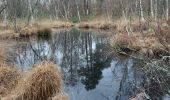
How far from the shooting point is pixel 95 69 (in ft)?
46.5

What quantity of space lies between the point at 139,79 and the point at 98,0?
43.5 metres

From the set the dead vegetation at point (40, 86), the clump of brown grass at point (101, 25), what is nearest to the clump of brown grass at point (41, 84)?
the dead vegetation at point (40, 86)

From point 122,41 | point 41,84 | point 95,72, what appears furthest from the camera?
point 122,41

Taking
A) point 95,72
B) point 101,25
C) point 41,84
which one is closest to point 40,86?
point 41,84

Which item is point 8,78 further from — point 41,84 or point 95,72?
point 95,72

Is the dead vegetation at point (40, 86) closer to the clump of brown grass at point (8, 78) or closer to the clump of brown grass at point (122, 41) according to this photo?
the clump of brown grass at point (8, 78)

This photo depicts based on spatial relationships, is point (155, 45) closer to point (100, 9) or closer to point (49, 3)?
Answer: point (100, 9)

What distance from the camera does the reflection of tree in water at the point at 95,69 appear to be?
38.7 ft

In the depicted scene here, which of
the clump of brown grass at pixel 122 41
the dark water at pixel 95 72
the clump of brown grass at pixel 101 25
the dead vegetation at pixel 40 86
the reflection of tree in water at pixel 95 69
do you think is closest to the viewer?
the dead vegetation at pixel 40 86

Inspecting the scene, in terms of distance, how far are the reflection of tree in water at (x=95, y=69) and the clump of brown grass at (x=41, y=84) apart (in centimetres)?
279

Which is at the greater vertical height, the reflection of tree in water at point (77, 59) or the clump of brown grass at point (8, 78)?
the clump of brown grass at point (8, 78)

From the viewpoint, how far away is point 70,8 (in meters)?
48.6

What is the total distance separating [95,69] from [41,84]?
624 cm

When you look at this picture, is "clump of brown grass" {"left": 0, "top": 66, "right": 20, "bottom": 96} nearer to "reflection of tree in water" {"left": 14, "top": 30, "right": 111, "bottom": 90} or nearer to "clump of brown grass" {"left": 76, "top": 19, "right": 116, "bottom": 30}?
"reflection of tree in water" {"left": 14, "top": 30, "right": 111, "bottom": 90}
